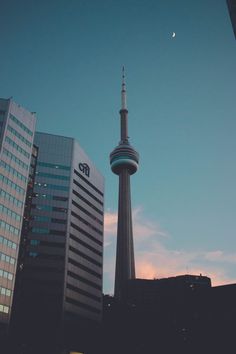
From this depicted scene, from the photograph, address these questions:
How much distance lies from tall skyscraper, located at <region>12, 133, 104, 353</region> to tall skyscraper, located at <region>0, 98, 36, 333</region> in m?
17.3

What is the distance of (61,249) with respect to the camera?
10556 cm

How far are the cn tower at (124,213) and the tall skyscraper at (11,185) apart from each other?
70.4 metres

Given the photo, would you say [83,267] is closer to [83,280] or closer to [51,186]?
[83,280]

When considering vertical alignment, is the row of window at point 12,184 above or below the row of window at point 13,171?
below

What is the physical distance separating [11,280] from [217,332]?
2562 inches

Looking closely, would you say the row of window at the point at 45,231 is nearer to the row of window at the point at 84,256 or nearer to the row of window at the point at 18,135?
the row of window at the point at 84,256

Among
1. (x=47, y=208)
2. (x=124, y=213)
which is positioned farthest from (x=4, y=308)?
(x=124, y=213)

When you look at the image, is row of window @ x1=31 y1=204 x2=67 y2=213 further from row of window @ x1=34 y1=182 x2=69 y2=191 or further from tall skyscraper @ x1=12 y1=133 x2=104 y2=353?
row of window @ x1=34 y1=182 x2=69 y2=191

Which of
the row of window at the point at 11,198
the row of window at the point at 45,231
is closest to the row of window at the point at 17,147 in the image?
the row of window at the point at 11,198

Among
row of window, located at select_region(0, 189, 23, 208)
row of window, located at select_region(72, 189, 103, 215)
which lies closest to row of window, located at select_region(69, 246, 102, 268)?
row of window, located at select_region(72, 189, 103, 215)

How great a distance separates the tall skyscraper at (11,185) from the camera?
232 ft

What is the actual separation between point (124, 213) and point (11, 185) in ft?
257

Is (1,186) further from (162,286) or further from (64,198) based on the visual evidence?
(162,286)

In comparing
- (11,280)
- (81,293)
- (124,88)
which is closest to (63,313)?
(81,293)
